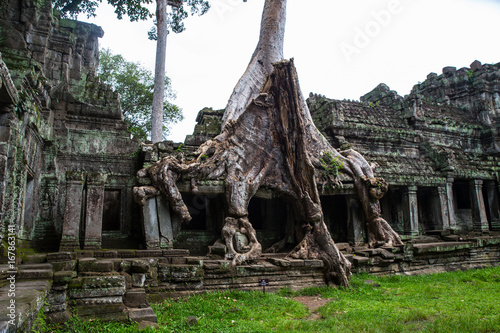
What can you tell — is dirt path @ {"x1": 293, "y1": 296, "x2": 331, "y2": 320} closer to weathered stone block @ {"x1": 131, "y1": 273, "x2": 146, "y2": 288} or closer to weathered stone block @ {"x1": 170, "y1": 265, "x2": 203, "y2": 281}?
weathered stone block @ {"x1": 170, "y1": 265, "x2": 203, "y2": 281}

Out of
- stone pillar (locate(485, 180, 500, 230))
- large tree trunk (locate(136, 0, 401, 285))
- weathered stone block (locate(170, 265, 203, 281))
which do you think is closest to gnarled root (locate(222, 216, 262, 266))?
large tree trunk (locate(136, 0, 401, 285))

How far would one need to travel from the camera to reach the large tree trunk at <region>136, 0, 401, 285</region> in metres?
7.92

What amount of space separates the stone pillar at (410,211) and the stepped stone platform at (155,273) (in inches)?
18.9

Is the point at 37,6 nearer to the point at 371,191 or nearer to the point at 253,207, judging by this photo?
the point at 253,207

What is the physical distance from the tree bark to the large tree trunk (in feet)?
17.4

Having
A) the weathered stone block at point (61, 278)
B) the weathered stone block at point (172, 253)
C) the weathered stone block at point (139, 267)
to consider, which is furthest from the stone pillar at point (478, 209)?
the weathered stone block at point (61, 278)

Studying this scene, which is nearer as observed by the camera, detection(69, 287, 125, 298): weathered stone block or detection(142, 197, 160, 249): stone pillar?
detection(69, 287, 125, 298): weathered stone block

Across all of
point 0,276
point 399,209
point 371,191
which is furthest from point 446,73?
point 0,276

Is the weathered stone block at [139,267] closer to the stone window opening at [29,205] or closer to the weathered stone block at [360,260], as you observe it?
the stone window opening at [29,205]

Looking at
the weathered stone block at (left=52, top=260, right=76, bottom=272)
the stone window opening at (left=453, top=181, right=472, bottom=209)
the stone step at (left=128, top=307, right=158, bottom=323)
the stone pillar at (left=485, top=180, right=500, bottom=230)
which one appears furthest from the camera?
the stone window opening at (left=453, top=181, right=472, bottom=209)

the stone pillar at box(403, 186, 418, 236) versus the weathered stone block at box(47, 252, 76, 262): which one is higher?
the stone pillar at box(403, 186, 418, 236)

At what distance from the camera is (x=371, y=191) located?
385 inches

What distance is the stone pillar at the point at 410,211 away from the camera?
11305mm

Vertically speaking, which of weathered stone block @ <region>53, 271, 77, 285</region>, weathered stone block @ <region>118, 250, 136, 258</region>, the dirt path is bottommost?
the dirt path
